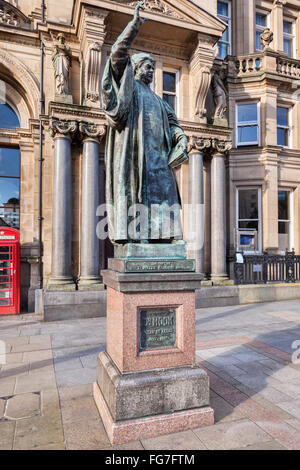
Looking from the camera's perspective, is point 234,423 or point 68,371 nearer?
point 234,423

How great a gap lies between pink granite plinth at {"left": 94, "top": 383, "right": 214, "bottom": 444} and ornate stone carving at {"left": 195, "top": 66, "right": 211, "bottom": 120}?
9.64 meters

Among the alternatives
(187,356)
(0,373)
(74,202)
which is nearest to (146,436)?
(187,356)

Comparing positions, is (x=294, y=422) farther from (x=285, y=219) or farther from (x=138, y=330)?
(x=285, y=219)

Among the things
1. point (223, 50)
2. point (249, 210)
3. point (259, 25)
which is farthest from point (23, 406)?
point (259, 25)

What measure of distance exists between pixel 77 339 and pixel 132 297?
3962 millimetres

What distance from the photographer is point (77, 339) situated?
6.53 meters

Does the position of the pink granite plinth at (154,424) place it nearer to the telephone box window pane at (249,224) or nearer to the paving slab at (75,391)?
the paving slab at (75,391)

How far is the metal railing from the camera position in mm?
11047

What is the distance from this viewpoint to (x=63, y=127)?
8.78m

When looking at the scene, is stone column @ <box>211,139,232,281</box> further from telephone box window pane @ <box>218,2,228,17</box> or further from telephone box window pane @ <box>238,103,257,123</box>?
telephone box window pane @ <box>218,2,228,17</box>

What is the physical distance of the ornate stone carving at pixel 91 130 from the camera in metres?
8.95

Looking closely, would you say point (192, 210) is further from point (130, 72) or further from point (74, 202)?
point (130, 72)

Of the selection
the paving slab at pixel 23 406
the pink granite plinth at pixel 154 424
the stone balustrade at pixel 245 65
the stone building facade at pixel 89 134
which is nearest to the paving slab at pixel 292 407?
the pink granite plinth at pixel 154 424

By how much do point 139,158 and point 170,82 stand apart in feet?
29.4
